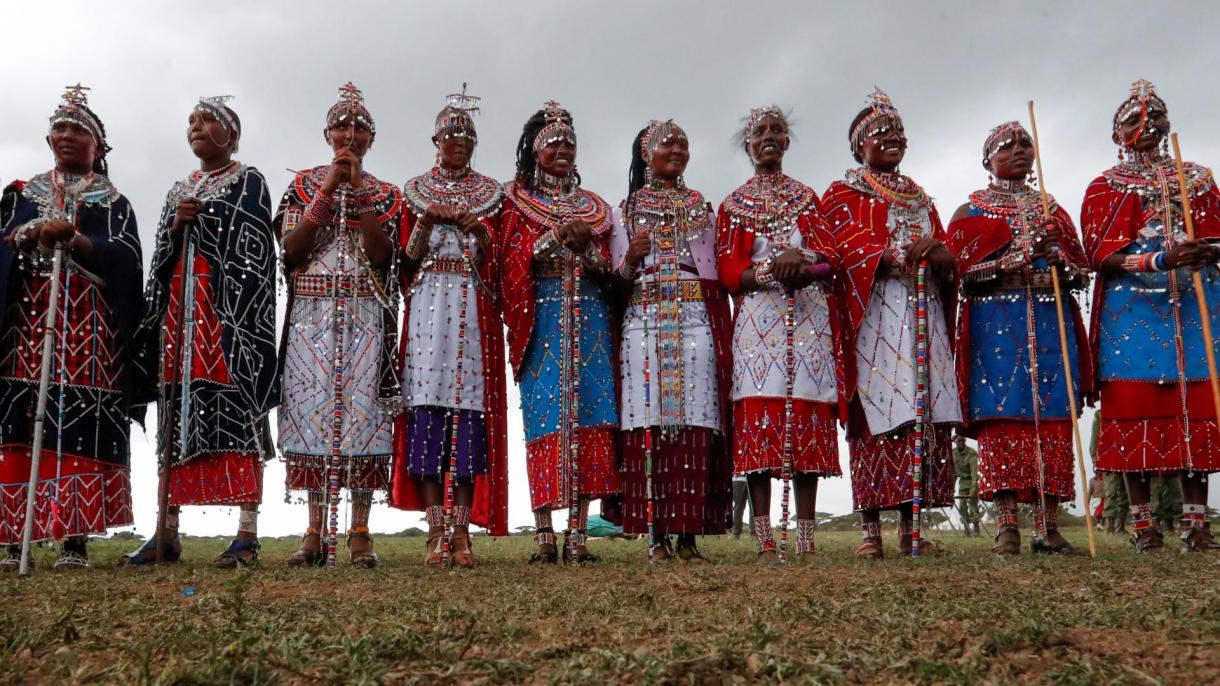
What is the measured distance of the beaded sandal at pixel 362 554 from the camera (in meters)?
5.78

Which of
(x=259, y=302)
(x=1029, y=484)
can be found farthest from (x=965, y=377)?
(x=259, y=302)

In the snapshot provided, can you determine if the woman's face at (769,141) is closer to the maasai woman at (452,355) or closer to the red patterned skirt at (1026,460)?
the maasai woman at (452,355)

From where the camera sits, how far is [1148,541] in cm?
646

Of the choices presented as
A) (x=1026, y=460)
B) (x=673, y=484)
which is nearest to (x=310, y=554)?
(x=673, y=484)

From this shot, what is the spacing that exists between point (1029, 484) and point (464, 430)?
354 centimetres

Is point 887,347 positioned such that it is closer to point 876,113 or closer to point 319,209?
point 876,113

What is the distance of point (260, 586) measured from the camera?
14.3ft

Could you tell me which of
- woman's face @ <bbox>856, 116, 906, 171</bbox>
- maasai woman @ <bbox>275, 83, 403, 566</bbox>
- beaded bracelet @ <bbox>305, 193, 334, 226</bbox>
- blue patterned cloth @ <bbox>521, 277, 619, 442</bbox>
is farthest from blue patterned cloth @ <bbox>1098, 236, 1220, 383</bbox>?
beaded bracelet @ <bbox>305, 193, 334, 226</bbox>

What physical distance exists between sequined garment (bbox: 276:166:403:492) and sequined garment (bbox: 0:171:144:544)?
1002 millimetres

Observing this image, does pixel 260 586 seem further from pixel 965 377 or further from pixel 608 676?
pixel 965 377

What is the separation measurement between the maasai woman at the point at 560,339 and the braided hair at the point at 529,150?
110mm

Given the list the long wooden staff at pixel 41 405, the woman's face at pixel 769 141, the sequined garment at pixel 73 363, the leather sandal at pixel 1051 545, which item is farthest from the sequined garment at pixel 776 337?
the long wooden staff at pixel 41 405

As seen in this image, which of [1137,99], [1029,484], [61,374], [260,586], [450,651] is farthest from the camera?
[1137,99]

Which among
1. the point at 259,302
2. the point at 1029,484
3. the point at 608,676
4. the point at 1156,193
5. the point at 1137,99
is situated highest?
the point at 1137,99
